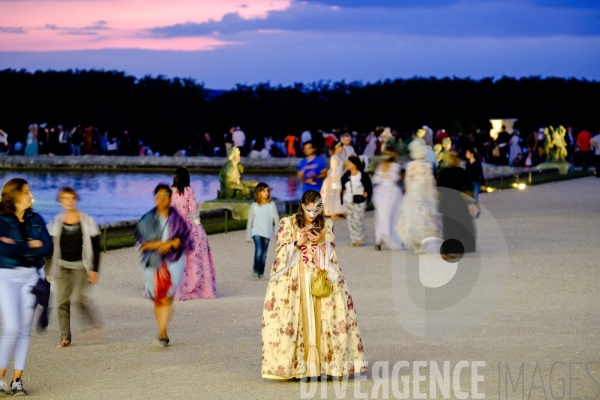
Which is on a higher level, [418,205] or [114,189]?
[418,205]

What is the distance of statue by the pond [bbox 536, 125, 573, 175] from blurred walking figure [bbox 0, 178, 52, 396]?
2948 centimetres

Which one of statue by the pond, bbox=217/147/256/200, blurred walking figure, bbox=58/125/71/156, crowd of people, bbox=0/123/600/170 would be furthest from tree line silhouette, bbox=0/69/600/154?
statue by the pond, bbox=217/147/256/200

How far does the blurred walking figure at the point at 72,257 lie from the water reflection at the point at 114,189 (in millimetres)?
12126

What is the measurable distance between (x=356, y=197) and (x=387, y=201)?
2.33ft

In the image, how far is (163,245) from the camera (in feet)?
30.7

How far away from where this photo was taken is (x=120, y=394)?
24.7 ft

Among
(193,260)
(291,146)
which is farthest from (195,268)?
(291,146)

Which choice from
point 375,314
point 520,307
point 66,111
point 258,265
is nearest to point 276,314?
point 375,314

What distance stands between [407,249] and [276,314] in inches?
327

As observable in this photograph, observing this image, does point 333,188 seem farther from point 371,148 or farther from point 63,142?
point 63,142

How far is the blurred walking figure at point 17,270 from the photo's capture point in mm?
7504

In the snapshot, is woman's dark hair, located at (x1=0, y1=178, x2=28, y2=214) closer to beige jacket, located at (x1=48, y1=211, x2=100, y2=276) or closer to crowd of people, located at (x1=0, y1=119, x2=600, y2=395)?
crowd of people, located at (x1=0, y1=119, x2=600, y2=395)

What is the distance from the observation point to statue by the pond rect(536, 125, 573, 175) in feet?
118

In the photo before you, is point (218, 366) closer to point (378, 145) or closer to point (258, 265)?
point (258, 265)
